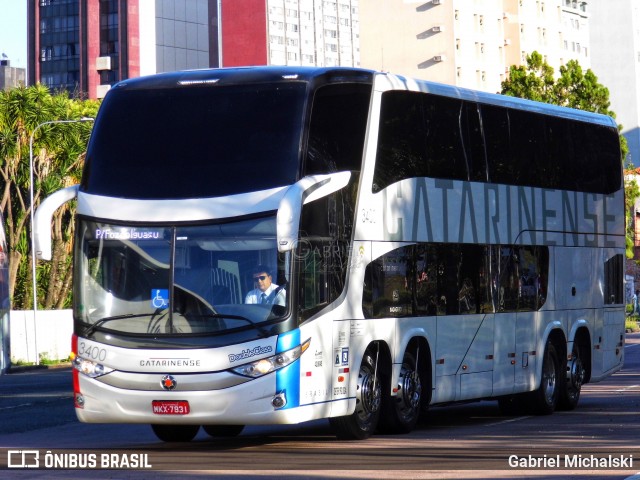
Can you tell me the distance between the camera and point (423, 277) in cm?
1792

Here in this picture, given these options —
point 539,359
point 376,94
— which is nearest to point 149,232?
point 376,94

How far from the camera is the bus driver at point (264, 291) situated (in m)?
14.8

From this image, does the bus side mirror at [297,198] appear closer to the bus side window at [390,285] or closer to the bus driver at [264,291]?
the bus driver at [264,291]

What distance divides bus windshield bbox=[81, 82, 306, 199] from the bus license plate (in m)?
1.99

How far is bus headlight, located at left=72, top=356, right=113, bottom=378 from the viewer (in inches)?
593

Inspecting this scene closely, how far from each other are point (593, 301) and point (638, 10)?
138m

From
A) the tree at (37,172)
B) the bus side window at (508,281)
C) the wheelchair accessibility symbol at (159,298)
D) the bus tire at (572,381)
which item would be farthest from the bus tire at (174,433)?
the tree at (37,172)

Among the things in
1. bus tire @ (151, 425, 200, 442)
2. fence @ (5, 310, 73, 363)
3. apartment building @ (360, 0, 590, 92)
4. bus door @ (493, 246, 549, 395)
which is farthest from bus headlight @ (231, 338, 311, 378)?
apartment building @ (360, 0, 590, 92)

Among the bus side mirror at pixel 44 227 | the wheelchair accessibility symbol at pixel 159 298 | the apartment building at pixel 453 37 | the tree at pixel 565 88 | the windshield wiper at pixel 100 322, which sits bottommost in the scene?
the windshield wiper at pixel 100 322

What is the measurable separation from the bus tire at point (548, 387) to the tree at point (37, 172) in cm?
3245

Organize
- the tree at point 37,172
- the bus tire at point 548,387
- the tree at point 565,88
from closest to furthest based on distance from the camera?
1. the bus tire at point 548,387
2. the tree at point 37,172
3. the tree at point 565,88

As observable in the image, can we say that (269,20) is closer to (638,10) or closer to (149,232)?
(638,10)

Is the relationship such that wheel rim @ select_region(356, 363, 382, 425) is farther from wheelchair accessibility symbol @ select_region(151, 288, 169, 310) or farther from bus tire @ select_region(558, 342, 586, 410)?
bus tire @ select_region(558, 342, 586, 410)

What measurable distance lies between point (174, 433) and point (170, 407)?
252 cm
